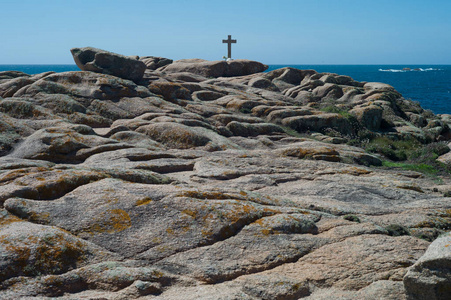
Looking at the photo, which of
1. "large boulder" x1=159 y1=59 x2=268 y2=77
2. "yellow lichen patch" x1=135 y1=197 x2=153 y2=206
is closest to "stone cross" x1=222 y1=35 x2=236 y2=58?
"large boulder" x1=159 y1=59 x2=268 y2=77

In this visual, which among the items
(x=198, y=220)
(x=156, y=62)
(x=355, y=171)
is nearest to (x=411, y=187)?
(x=355, y=171)

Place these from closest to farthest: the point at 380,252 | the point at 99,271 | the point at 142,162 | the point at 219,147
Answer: the point at 99,271 → the point at 380,252 → the point at 142,162 → the point at 219,147

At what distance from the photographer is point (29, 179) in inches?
500

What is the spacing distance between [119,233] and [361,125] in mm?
31534

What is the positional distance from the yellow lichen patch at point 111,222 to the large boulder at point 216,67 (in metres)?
45.0

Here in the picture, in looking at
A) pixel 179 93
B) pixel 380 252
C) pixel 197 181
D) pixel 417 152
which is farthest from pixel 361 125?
pixel 380 252

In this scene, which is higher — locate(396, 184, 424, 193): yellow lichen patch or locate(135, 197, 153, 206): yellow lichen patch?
locate(135, 197, 153, 206): yellow lichen patch

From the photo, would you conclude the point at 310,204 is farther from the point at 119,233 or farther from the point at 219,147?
the point at 219,147

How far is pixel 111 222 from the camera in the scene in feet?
36.3

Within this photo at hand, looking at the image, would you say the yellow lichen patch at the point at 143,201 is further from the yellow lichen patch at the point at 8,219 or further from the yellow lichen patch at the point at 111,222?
the yellow lichen patch at the point at 8,219

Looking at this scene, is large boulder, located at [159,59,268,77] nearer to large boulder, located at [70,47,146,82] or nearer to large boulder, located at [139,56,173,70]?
large boulder, located at [139,56,173,70]

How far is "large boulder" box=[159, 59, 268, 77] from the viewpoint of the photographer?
2180 inches

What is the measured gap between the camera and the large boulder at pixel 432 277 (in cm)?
814

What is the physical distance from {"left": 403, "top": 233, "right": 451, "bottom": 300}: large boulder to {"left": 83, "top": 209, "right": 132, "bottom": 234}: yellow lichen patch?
7.02m
